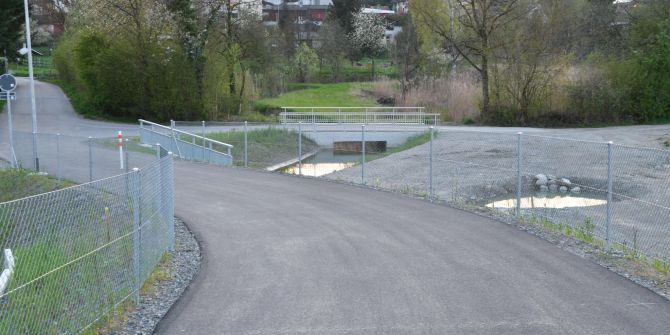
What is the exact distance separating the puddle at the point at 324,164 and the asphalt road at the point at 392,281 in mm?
9443

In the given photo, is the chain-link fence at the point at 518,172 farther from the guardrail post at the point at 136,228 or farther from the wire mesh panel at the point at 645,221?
the guardrail post at the point at 136,228

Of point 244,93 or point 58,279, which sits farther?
point 244,93

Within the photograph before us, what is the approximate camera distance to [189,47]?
1742 inches

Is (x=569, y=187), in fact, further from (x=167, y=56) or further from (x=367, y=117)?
(x=167, y=56)

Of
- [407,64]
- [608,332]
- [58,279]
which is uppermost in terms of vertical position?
[407,64]

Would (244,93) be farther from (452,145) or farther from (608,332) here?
(608,332)

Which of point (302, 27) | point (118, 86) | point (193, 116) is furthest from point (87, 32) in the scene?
point (302, 27)

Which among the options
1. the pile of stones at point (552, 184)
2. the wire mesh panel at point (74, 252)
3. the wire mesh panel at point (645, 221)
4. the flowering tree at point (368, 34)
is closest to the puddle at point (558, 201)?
the pile of stones at point (552, 184)

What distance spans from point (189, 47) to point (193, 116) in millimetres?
4327

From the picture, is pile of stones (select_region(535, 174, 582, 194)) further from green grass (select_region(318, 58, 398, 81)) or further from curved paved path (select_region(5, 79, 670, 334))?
green grass (select_region(318, 58, 398, 81))

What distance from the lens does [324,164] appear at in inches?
1047

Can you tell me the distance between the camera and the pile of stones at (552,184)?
17.6 meters

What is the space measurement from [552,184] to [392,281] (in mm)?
10503

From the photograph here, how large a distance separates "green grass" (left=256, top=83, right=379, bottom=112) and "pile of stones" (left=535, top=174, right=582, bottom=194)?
36.4 meters
